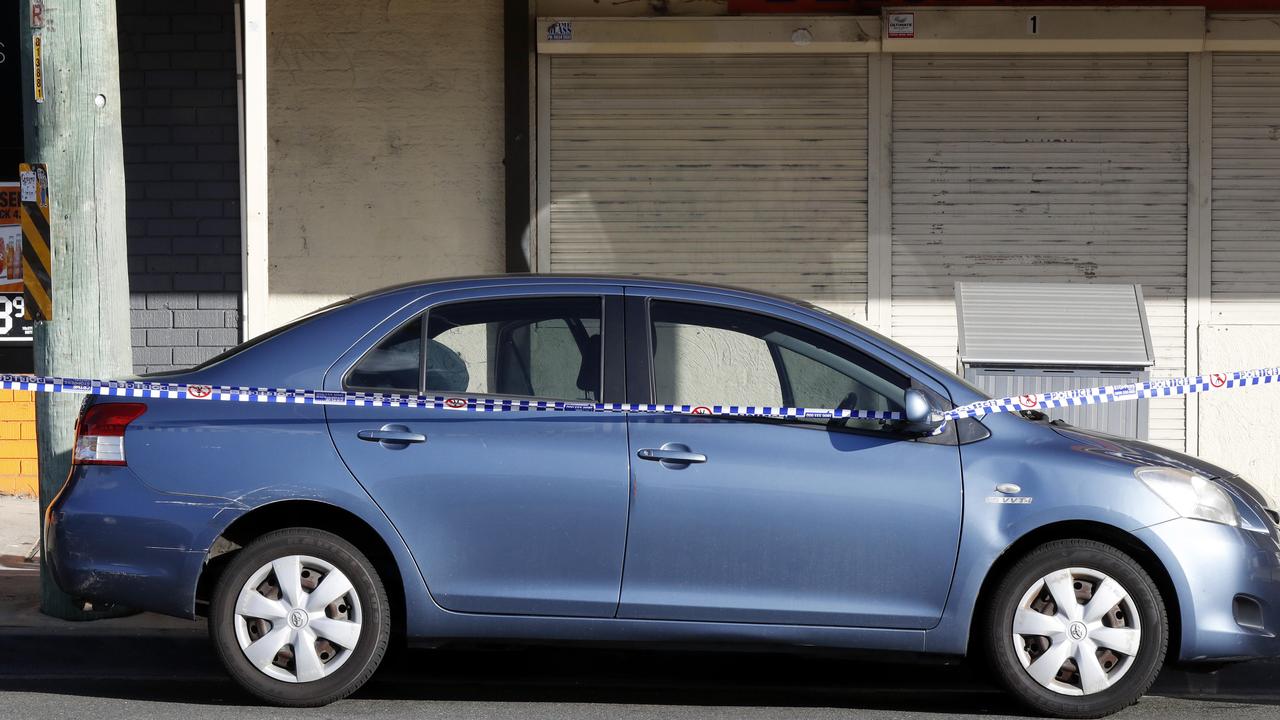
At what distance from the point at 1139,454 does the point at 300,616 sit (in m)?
3.10

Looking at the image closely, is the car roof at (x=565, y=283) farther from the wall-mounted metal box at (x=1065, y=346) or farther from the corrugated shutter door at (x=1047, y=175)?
the corrugated shutter door at (x=1047, y=175)

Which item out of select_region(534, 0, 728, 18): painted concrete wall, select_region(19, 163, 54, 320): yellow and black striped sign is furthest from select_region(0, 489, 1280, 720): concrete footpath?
select_region(534, 0, 728, 18): painted concrete wall

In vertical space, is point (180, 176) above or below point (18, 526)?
above

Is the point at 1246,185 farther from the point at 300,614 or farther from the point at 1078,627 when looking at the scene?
the point at 300,614

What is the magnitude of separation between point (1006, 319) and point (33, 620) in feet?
15.8

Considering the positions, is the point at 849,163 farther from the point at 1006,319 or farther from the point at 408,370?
the point at 408,370

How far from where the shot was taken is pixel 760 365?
535 cm

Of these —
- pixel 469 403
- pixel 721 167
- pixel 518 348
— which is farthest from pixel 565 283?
pixel 721 167

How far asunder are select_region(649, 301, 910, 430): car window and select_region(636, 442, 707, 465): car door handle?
18 centimetres

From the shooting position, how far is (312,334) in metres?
5.29

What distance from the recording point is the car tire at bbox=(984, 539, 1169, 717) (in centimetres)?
506

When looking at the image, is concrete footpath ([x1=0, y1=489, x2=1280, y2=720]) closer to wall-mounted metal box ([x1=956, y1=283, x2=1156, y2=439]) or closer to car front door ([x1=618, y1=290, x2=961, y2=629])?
car front door ([x1=618, y1=290, x2=961, y2=629])

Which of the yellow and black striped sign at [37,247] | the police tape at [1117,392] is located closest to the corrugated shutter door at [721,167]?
the police tape at [1117,392]

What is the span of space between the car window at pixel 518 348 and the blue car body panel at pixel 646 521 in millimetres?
145
